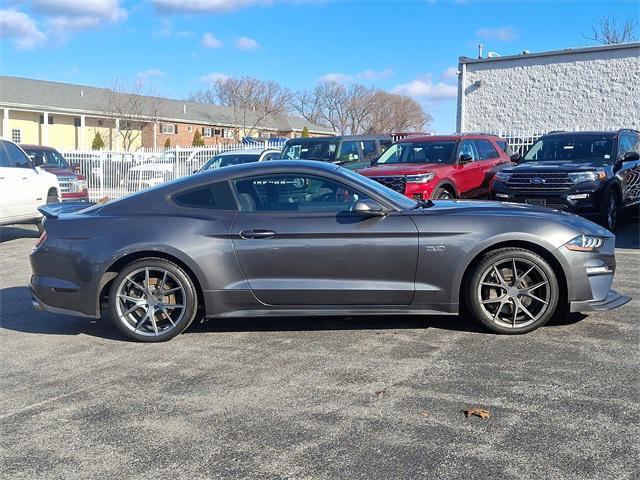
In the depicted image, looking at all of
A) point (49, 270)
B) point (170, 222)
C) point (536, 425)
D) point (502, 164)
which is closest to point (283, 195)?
point (170, 222)

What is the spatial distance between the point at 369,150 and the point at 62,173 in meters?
7.26

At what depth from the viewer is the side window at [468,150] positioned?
12.8 metres

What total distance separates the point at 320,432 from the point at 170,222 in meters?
2.54

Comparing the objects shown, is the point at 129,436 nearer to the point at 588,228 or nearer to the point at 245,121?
the point at 588,228

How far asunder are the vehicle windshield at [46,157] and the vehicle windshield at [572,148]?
11.5 metres

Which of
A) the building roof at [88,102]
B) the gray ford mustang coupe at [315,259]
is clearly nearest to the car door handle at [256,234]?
the gray ford mustang coupe at [315,259]

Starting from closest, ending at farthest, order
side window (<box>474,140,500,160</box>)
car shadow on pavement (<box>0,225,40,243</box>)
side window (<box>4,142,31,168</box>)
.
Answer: side window (<box>4,142,31,168</box>) → car shadow on pavement (<box>0,225,40,243</box>) → side window (<box>474,140,500,160</box>)

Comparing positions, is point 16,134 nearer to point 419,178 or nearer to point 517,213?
point 419,178

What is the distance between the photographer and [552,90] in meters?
26.6

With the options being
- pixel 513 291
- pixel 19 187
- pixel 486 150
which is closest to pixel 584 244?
pixel 513 291

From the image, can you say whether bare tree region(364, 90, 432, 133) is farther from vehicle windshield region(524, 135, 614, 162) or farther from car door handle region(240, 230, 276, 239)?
car door handle region(240, 230, 276, 239)

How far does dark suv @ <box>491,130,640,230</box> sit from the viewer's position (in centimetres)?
1062

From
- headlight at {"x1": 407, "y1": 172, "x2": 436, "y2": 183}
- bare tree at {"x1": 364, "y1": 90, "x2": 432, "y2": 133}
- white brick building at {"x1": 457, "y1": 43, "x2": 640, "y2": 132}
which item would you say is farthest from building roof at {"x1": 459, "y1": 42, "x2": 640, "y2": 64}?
bare tree at {"x1": 364, "y1": 90, "x2": 432, "y2": 133}

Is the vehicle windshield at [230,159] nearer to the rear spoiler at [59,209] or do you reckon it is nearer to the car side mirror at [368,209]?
the rear spoiler at [59,209]
